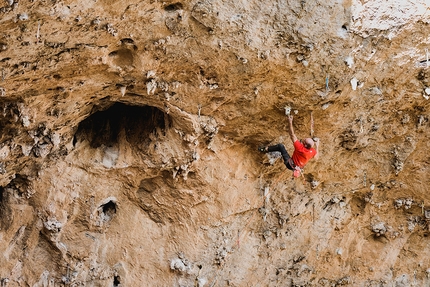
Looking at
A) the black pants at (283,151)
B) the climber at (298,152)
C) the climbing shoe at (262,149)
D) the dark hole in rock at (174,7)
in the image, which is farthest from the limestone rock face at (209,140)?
the climber at (298,152)

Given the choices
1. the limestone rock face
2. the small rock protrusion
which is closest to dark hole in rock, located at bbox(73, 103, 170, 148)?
the limestone rock face

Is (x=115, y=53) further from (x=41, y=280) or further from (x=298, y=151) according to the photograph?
(x=41, y=280)

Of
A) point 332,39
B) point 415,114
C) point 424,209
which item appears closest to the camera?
point 332,39

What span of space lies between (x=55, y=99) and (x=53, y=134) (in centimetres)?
49

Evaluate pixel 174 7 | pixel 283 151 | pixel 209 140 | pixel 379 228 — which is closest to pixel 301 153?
pixel 283 151

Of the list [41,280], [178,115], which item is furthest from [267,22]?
[41,280]

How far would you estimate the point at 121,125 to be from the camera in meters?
6.46

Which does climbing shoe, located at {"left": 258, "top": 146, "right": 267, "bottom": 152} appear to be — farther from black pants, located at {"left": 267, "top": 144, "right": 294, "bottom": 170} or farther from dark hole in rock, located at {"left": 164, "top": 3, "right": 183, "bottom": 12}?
dark hole in rock, located at {"left": 164, "top": 3, "right": 183, "bottom": 12}

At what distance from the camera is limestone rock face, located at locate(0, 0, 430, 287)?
5039 millimetres

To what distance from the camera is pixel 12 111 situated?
514 cm

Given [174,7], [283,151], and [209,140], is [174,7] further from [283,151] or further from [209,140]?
[283,151]

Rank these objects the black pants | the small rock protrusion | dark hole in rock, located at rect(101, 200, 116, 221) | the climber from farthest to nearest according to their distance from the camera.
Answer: the small rock protrusion
dark hole in rock, located at rect(101, 200, 116, 221)
the black pants
the climber

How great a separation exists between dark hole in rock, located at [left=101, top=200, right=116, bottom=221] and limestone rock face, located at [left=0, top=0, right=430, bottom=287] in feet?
0.05

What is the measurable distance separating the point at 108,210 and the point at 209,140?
1.54 metres
